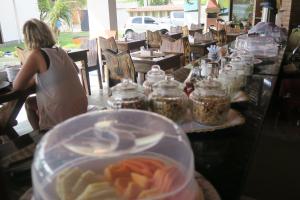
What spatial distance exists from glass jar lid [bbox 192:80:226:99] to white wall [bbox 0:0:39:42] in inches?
336

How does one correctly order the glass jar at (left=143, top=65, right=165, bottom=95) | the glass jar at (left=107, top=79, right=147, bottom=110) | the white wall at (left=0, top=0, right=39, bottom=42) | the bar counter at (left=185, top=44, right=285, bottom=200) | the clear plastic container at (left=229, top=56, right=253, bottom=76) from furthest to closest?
the white wall at (left=0, top=0, right=39, bottom=42)
the clear plastic container at (left=229, top=56, right=253, bottom=76)
the glass jar at (left=143, top=65, right=165, bottom=95)
the glass jar at (left=107, top=79, right=147, bottom=110)
the bar counter at (left=185, top=44, right=285, bottom=200)

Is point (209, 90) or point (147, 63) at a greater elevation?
point (209, 90)

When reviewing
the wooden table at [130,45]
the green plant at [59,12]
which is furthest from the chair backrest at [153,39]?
the green plant at [59,12]

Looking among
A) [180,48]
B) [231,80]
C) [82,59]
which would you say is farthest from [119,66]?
[231,80]

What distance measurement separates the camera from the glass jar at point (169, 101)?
33.9 inches

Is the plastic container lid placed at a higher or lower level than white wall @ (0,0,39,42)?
lower

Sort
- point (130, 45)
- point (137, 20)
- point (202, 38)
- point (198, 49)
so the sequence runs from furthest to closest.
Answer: point (137, 20) < point (202, 38) < point (130, 45) < point (198, 49)

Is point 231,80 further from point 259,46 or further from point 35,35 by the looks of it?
point 259,46

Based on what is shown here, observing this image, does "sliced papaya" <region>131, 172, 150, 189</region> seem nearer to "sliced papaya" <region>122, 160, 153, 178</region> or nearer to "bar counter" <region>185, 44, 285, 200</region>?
"sliced papaya" <region>122, 160, 153, 178</region>

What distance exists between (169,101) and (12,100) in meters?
1.23

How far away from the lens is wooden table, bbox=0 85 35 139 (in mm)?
1666

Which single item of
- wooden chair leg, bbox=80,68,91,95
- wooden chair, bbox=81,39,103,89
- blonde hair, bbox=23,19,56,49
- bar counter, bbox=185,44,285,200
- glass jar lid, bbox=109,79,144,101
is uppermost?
blonde hair, bbox=23,19,56,49

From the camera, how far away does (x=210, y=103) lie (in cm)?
86

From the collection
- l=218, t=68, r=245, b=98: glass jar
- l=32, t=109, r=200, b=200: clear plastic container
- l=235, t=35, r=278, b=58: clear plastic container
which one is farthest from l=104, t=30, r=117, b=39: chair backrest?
l=32, t=109, r=200, b=200: clear plastic container
